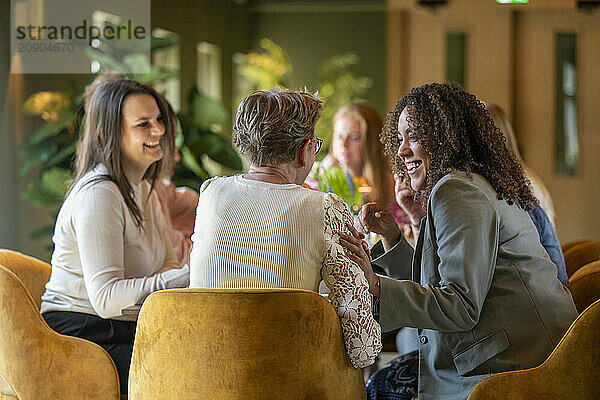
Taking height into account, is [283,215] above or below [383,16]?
below

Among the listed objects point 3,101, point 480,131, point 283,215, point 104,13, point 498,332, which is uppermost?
point 104,13

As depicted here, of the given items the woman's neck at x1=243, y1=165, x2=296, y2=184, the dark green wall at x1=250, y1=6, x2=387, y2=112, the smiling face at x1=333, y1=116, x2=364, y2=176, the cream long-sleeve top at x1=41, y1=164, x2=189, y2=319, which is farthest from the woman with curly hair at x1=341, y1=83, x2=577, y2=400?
the dark green wall at x1=250, y1=6, x2=387, y2=112

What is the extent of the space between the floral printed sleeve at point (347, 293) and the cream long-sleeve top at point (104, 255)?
→ 631 millimetres

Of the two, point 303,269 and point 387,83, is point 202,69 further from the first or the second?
point 303,269

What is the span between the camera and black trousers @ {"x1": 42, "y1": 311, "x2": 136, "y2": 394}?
242cm

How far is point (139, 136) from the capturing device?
2766mm

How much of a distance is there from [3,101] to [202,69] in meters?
2.76

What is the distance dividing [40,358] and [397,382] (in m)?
1.12

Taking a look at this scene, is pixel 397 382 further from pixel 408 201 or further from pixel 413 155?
pixel 413 155

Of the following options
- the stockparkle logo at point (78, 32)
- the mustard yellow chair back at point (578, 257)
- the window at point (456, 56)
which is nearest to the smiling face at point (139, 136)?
the mustard yellow chair back at point (578, 257)

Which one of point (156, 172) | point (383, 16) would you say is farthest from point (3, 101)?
point (383, 16)

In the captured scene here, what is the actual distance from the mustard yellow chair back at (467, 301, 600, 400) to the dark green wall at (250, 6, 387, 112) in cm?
580

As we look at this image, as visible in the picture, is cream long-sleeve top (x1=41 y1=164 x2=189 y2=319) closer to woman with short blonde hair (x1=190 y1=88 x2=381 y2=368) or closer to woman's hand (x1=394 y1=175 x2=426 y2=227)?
woman with short blonde hair (x1=190 y1=88 x2=381 y2=368)

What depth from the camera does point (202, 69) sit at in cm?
729
